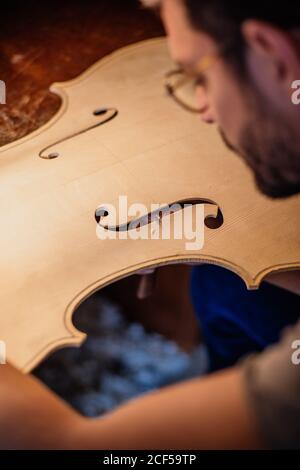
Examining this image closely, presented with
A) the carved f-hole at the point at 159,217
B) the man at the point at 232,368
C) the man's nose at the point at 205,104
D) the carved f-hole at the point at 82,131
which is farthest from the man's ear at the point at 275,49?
the carved f-hole at the point at 82,131

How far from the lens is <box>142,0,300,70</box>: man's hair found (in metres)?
0.68

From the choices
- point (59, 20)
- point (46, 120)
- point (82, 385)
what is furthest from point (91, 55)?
point (82, 385)

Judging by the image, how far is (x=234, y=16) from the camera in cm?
71

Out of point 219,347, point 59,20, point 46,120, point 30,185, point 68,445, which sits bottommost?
point 68,445

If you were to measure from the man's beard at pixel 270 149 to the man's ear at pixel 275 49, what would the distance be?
45mm

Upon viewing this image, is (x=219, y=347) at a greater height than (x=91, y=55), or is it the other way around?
(x=91, y=55)

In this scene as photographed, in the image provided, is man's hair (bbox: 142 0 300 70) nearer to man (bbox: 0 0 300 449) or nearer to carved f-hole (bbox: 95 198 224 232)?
man (bbox: 0 0 300 449)

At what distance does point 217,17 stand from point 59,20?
0.83m

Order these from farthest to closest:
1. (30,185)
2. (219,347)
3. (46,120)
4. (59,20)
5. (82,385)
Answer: (82,385) < (59,20) < (219,347) < (46,120) < (30,185)

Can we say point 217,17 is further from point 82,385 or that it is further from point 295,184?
point 82,385

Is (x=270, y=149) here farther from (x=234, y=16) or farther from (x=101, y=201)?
(x=101, y=201)

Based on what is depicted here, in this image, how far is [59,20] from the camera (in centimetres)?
145

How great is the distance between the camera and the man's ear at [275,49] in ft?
2.20

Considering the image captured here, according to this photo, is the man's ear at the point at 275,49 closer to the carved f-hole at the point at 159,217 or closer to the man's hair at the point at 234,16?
the man's hair at the point at 234,16
